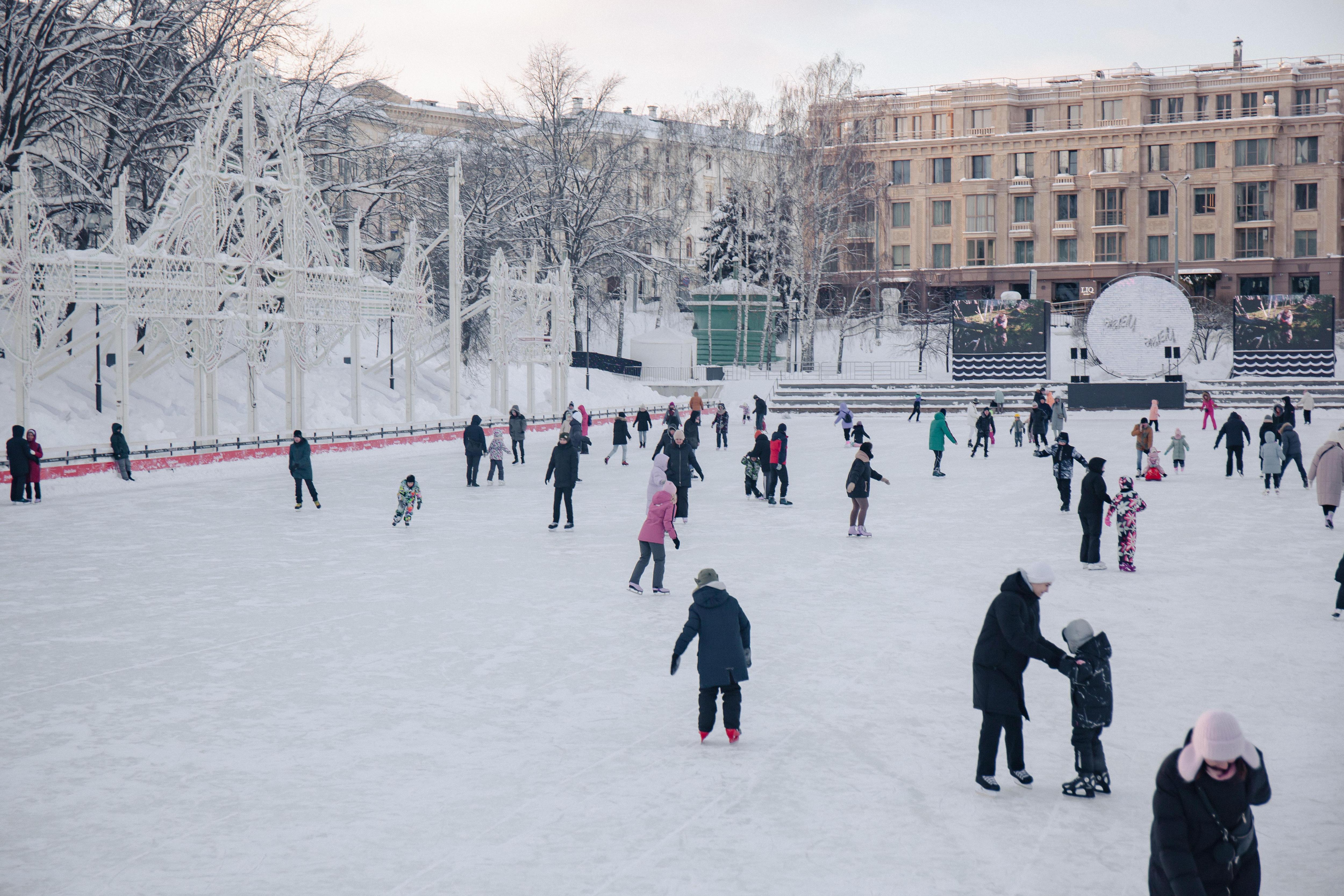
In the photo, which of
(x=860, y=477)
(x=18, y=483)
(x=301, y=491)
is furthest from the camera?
(x=18, y=483)

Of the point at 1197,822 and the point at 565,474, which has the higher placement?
the point at 565,474

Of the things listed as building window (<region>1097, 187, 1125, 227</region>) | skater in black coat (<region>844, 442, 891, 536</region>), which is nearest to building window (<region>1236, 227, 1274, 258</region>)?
building window (<region>1097, 187, 1125, 227</region>)

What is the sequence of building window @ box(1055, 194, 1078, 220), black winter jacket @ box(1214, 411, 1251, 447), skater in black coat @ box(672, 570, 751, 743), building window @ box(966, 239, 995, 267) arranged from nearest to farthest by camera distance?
1. skater in black coat @ box(672, 570, 751, 743)
2. black winter jacket @ box(1214, 411, 1251, 447)
3. building window @ box(1055, 194, 1078, 220)
4. building window @ box(966, 239, 995, 267)

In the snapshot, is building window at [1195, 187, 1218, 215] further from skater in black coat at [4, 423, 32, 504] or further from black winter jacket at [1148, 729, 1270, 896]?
black winter jacket at [1148, 729, 1270, 896]

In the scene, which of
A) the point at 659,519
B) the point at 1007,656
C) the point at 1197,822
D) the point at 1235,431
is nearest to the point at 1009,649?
the point at 1007,656

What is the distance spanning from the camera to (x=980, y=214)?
7356 centimetres

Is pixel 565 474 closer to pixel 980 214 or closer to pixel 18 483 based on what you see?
pixel 18 483

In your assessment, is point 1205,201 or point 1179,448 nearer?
point 1179,448

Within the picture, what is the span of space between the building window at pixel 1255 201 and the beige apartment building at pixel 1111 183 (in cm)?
9

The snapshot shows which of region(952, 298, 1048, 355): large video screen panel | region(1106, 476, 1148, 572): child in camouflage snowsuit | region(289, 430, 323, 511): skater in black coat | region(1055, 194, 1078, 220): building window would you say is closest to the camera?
region(1106, 476, 1148, 572): child in camouflage snowsuit

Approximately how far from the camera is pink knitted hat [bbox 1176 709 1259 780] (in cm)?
351

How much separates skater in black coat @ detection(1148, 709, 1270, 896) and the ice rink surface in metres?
1.49

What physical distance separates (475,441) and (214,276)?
8.24 m

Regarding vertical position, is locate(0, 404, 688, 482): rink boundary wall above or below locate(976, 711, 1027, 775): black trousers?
above
